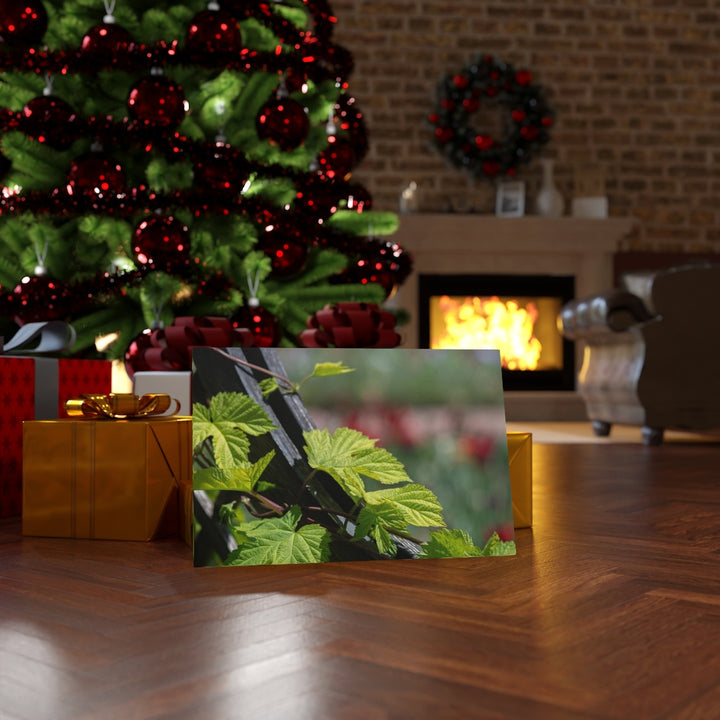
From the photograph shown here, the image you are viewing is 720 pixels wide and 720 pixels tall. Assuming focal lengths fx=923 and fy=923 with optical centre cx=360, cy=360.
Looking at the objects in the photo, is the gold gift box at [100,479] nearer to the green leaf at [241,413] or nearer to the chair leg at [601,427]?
the green leaf at [241,413]

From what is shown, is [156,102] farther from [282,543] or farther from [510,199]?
[510,199]

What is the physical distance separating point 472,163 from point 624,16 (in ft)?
5.01

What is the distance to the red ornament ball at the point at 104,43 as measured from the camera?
7.92 ft

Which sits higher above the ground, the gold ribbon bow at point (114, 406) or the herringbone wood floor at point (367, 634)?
the gold ribbon bow at point (114, 406)

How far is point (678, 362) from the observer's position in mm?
3922

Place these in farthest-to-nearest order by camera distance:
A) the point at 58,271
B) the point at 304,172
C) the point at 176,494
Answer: the point at 304,172 → the point at 58,271 → the point at 176,494

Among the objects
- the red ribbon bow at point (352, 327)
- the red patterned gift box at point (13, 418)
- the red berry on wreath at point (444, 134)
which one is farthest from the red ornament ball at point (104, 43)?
the red berry on wreath at point (444, 134)

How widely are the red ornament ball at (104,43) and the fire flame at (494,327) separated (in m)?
3.67

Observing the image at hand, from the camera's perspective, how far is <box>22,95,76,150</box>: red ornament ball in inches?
93.7

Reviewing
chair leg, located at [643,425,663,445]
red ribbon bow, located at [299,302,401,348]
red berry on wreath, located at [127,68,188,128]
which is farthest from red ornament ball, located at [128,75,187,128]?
chair leg, located at [643,425,663,445]

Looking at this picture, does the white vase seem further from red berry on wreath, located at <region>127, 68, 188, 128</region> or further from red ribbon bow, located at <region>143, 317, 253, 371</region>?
red ribbon bow, located at <region>143, 317, 253, 371</region>

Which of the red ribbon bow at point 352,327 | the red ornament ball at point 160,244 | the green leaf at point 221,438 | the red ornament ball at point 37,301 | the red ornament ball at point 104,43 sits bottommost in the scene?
the green leaf at point 221,438

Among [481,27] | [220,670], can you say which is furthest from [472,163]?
[220,670]

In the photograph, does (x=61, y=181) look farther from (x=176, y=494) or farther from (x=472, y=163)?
(x=472, y=163)
